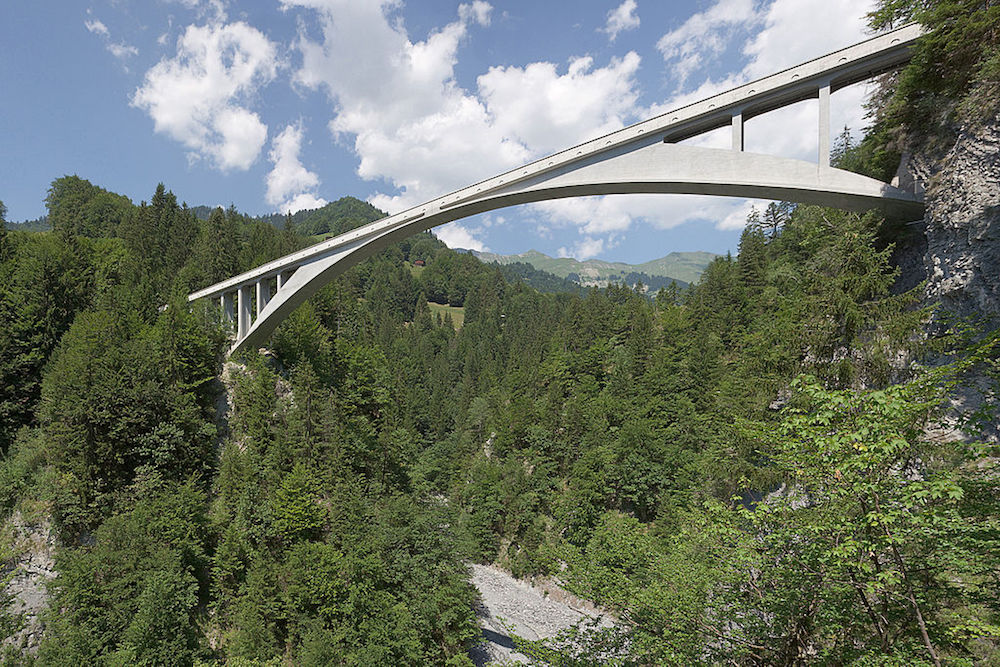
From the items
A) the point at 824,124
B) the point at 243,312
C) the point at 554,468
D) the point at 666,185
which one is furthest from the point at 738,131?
the point at 554,468

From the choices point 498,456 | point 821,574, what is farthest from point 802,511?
point 498,456

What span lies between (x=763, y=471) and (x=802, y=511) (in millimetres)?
4382

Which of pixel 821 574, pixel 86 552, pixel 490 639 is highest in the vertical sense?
pixel 821 574

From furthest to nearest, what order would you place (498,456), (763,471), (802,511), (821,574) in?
(498,456), (763,471), (802,511), (821,574)

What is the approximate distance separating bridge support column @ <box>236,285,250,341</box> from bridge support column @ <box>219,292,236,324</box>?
1.65 m

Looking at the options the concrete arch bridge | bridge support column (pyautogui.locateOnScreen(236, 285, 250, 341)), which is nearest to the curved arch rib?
the concrete arch bridge

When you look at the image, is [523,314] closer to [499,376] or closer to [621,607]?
[499,376]

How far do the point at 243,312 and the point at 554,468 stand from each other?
2204 cm

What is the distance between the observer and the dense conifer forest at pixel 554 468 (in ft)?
14.1

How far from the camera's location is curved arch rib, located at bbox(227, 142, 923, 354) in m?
7.88

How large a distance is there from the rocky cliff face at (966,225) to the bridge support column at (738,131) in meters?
3.17

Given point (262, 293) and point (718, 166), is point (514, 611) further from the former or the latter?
point (718, 166)

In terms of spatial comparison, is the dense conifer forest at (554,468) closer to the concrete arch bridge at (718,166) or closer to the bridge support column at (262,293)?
the concrete arch bridge at (718,166)

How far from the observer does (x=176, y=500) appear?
14.9 m
